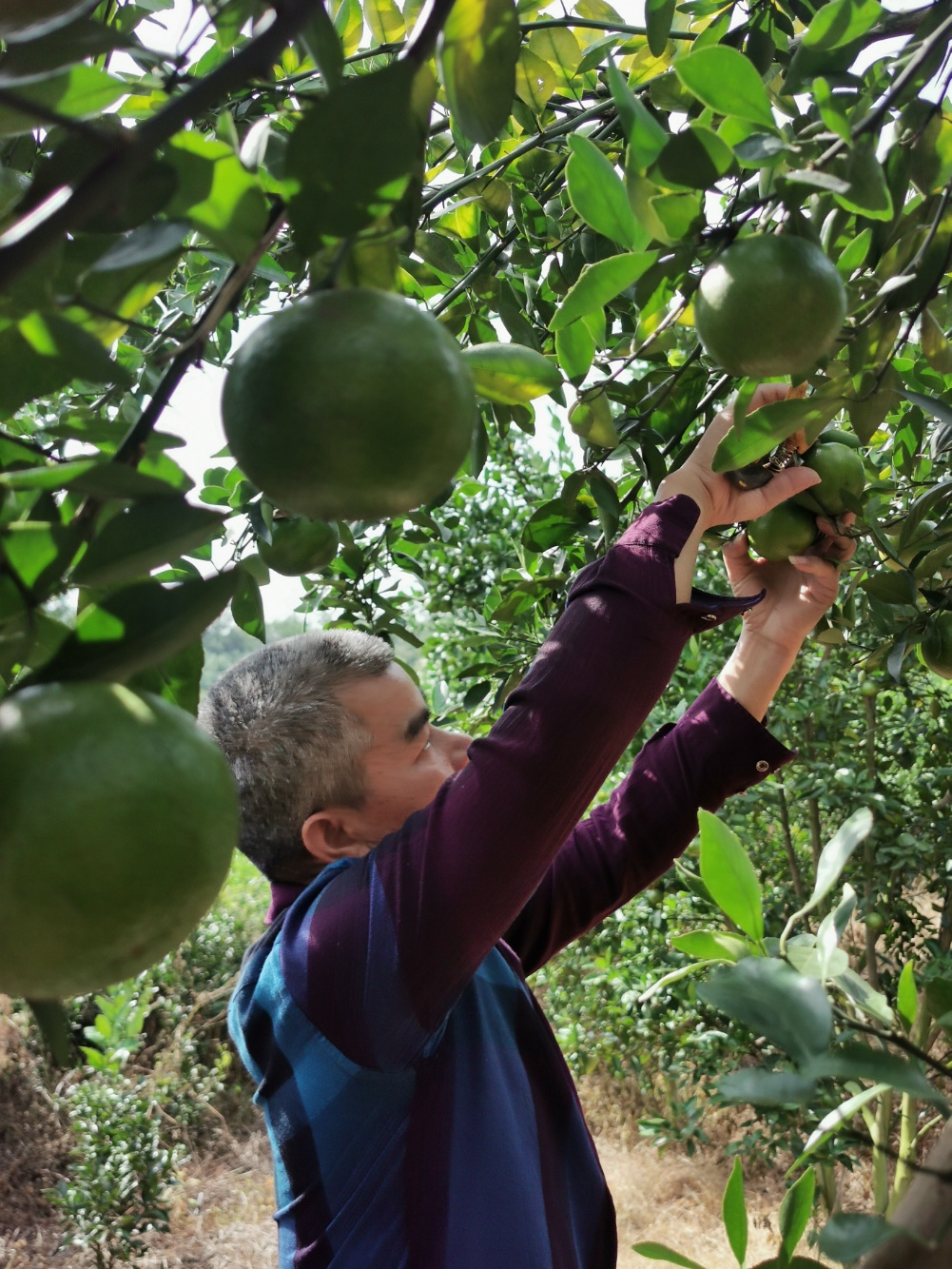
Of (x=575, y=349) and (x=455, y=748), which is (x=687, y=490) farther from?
(x=455, y=748)

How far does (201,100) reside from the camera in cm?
29

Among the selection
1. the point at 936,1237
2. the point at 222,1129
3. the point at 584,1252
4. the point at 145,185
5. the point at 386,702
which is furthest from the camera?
the point at 222,1129

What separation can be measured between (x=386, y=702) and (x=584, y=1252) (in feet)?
1.99

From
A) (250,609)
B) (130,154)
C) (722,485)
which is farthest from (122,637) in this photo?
(722,485)

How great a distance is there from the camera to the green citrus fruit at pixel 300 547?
79cm

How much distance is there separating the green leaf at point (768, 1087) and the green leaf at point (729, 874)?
12cm

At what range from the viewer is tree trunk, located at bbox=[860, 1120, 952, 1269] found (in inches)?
10.0

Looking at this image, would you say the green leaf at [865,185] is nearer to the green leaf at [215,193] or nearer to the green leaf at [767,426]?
the green leaf at [767,426]

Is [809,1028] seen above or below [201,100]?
below

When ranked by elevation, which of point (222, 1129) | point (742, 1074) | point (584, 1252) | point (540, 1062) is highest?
point (742, 1074)

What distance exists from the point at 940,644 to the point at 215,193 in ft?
2.62

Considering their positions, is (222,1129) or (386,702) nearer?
(386,702)

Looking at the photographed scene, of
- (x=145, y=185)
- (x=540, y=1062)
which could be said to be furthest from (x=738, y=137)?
(x=540, y=1062)

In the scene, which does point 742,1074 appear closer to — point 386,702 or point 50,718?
point 50,718
